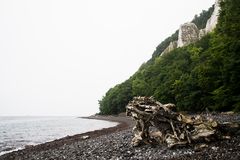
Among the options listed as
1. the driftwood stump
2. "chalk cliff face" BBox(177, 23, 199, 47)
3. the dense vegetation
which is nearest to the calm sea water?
the dense vegetation

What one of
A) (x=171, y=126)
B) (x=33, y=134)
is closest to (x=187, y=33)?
(x=33, y=134)

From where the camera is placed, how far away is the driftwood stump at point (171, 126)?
24609 millimetres

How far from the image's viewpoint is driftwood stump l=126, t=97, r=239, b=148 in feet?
80.7

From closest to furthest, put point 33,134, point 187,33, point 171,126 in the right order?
point 171,126 → point 33,134 → point 187,33

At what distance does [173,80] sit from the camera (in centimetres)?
9306

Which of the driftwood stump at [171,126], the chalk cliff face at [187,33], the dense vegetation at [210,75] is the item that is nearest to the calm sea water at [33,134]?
the dense vegetation at [210,75]

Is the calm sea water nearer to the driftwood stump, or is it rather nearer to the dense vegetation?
the dense vegetation

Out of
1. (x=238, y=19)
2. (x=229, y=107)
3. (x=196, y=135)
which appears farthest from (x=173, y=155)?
(x=229, y=107)

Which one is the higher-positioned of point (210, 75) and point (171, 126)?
point (210, 75)

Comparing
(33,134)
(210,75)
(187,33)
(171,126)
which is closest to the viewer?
(171,126)

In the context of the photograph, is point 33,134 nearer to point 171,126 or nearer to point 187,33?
point 171,126

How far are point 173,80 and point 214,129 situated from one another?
225 feet

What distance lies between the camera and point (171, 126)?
2645cm

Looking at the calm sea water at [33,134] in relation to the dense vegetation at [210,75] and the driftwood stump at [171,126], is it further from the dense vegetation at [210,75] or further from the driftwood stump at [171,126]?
the driftwood stump at [171,126]
